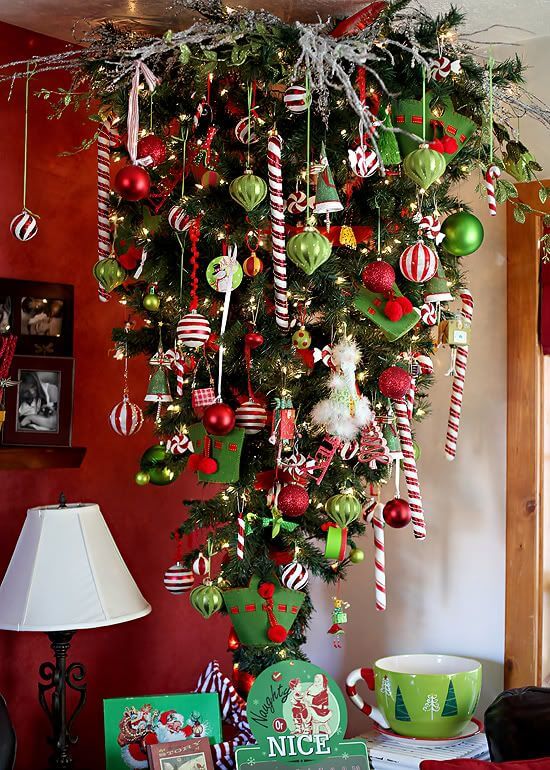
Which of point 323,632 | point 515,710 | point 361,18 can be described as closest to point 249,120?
point 361,18

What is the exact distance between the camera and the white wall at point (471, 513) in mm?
2941

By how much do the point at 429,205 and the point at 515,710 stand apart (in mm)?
1159

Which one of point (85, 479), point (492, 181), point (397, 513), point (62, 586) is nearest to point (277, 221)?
point (492, 181)

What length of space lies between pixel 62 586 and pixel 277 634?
1.71ft

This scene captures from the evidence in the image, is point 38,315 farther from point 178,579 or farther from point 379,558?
point 379,558

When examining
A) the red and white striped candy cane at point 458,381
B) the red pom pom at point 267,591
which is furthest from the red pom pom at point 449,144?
the red pom pom at point 267,591

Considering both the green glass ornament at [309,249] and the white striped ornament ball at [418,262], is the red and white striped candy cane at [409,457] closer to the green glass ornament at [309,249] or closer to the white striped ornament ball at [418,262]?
the white striped ornament ball at [418,262]

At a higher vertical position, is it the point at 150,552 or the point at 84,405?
the point at 84,405

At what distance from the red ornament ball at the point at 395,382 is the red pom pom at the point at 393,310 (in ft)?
0.40

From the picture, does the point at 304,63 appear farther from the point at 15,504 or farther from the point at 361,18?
the point at 15,504

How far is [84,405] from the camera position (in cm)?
289

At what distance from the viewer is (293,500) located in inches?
85.4

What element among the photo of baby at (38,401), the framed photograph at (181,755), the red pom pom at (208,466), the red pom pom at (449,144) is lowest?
the framed photograph at (181,755)

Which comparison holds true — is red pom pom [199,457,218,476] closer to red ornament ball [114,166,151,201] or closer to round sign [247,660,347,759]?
round sign [247,660,347,759]
